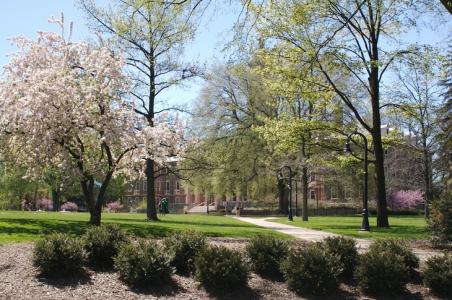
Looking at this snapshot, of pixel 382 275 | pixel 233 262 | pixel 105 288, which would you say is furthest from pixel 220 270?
pixel 382 275

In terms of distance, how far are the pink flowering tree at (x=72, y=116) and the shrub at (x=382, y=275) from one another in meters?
10.2

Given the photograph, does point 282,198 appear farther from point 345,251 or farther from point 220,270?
point 220,270

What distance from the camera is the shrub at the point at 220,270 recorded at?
30.7 feet

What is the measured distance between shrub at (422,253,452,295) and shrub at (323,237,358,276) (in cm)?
136

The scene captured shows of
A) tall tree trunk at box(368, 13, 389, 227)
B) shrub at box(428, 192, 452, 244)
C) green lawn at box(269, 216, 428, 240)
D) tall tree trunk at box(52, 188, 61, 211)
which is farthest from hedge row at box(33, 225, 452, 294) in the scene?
tall tree trunk at box(52, 188, 61, 211)

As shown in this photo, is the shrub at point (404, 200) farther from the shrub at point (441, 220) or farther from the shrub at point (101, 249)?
the shrub at point (101, 249)

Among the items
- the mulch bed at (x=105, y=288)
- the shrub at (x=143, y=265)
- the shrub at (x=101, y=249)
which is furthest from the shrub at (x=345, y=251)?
the shrub at (x=101, y=249)

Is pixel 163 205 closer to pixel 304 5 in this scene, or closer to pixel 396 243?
pixel 304 5

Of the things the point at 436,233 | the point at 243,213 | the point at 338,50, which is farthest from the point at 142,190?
the point at 436,233

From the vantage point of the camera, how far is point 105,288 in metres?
9.10

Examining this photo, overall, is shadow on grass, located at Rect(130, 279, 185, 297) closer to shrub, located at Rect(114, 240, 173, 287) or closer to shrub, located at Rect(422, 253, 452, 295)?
shrub, located at Rect(114, 240, 173, 287)

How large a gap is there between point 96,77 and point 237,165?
26.1 metres

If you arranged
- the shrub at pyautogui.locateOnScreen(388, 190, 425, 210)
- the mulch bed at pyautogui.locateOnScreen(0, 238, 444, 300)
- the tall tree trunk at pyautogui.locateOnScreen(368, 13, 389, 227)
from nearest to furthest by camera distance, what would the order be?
the mulch bed at pyautogui.locateOnScreen(0, 238, 444, 300) → the tall tree trunk at pyautogui.locateOnScreen(368, 13, 389, 227) → the shrub at pyautogui.locateOnScreen(388, 190, 425, 210)

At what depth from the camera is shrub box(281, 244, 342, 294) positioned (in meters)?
9.58
